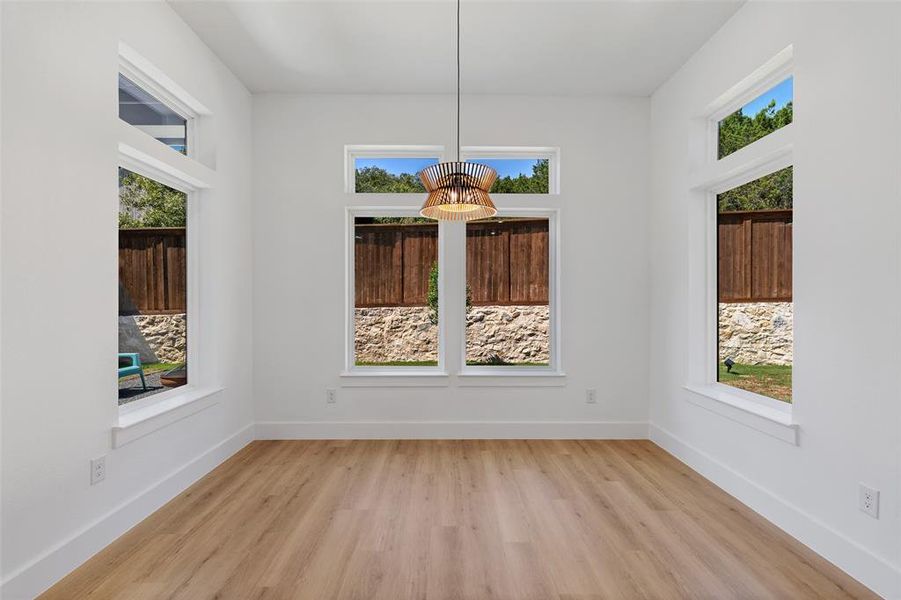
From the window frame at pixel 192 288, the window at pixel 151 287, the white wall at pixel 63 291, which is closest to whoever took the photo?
the white wall at pixel 63 291

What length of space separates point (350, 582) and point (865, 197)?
2827 mm

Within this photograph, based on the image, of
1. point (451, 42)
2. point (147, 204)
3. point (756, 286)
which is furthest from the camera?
point (451, 42)

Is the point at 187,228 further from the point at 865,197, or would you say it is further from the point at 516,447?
the point at 865,197

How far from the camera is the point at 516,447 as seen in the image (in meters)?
4.01

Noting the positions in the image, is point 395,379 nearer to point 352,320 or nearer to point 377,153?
point 352,320

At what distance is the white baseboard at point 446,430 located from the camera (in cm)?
421

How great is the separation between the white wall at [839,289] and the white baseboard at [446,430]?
1.19 metres

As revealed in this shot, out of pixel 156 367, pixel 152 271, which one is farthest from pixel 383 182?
pixel 156 367

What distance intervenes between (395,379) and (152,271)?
205 cm

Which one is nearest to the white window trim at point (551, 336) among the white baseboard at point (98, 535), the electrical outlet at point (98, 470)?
the white baseboard at point (98, 535)

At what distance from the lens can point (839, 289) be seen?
2.26 meters

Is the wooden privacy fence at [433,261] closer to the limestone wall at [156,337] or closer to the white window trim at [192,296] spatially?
the white window trim at [192,296]

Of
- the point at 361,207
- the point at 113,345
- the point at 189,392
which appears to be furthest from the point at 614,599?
the point at 361,207

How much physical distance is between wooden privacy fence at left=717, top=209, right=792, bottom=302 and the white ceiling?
4.32 feet
